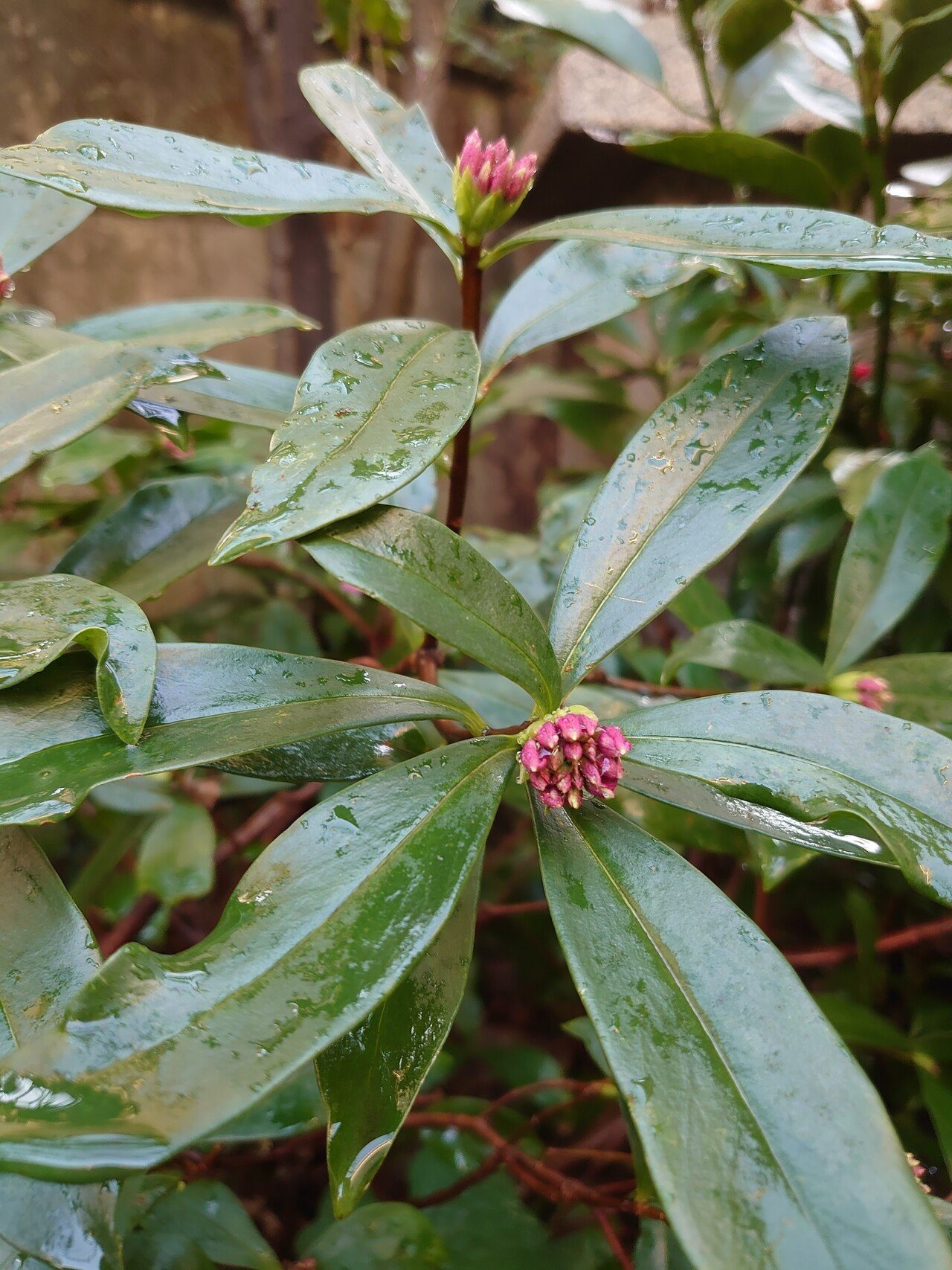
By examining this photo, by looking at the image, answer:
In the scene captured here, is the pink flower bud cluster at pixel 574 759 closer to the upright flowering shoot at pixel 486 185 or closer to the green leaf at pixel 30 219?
the upright flowering shoot at pixel 486 185

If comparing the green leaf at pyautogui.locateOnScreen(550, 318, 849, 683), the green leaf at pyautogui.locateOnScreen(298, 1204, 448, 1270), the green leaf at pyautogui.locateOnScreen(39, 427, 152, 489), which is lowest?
the green leaf at pyautogui.locateOnScreen(298, 1204, 448, 1270)

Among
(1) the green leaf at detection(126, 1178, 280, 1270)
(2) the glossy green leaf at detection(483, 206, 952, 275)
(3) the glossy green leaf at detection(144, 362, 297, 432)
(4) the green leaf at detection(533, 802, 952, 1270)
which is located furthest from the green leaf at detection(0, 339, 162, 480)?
(1) the green leaf at detection(126, 1178, 280, 1270)

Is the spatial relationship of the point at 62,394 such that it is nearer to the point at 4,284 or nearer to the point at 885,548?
the point at 4,284

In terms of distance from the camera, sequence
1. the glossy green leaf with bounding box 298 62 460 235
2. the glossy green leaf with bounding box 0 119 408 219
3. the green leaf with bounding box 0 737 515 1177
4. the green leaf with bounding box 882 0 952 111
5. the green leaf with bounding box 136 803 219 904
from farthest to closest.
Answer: the green leaf with bounding box 136 803 219 904
the green leaf with bounding box 882 0 952 111
the glossy green leaf with bounding box 298 62 460 235
the glossy green leaf with bounding box 0 119 408 219
the green leaf with bounding box 0 737 515 1177

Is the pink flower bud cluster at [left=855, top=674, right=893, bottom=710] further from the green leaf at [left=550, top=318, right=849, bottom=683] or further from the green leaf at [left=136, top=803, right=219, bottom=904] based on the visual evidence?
the green leaf at [left=136, top=803, right=219, bottom=904]

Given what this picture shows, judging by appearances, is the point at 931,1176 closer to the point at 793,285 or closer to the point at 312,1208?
the point at 312,1208

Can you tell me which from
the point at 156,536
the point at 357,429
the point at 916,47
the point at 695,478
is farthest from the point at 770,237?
the point at 156,536

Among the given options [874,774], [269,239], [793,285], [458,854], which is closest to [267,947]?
[458,854]
